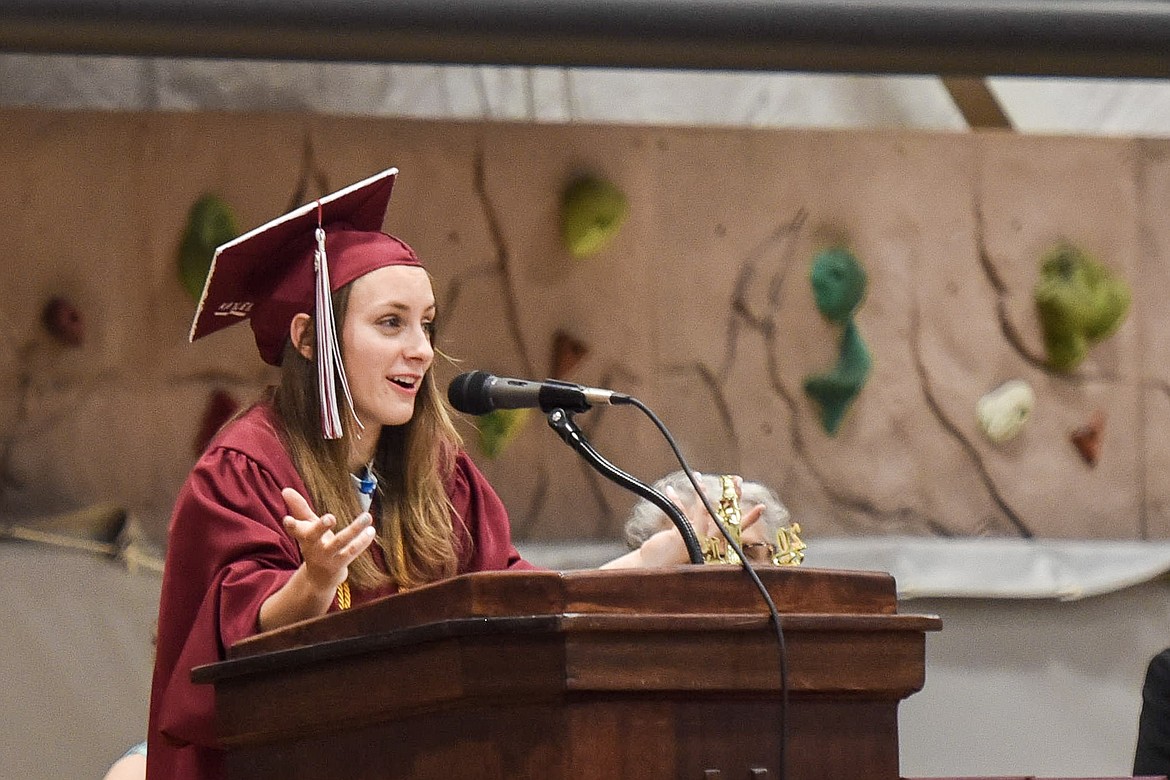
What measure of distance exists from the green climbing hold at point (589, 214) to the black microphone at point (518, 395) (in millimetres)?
2504

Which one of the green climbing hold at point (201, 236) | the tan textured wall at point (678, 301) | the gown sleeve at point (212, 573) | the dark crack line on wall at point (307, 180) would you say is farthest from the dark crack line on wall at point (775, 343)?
the gown sleeve at point (212, 573)

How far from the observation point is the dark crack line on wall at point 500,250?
465 centimetres

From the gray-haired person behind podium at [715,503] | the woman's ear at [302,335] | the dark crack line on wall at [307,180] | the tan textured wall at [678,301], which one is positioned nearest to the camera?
the woman's ear at [302,335]

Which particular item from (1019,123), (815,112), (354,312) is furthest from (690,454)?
(354,312)

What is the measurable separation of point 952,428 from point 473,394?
295 cm

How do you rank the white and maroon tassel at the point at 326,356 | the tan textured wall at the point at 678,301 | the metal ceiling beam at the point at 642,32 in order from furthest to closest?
the tan textured wall at the point at 678,301 < the metal ceiling beam at the point at 642,32 < the white and maroon tassel at the point at 326,356

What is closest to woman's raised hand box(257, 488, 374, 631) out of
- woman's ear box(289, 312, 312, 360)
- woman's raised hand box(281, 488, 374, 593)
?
woman's raised hand box(281, 488, 374, 593)

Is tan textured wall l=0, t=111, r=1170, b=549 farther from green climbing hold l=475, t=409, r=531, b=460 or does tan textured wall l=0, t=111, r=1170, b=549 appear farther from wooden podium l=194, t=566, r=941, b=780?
wooden podium l=194, t=566, r=941, b=780

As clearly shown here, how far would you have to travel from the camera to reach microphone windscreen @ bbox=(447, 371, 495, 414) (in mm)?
2168

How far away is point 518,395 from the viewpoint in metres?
2.15

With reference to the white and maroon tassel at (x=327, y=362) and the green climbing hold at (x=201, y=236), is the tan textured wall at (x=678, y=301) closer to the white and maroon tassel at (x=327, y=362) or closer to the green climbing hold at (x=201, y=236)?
the green climbing hold at (x=201, y=236)

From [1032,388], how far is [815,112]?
1.00m

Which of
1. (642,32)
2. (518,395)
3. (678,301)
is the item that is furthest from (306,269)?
(678,301)

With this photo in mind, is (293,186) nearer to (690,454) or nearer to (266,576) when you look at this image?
(690,454)
